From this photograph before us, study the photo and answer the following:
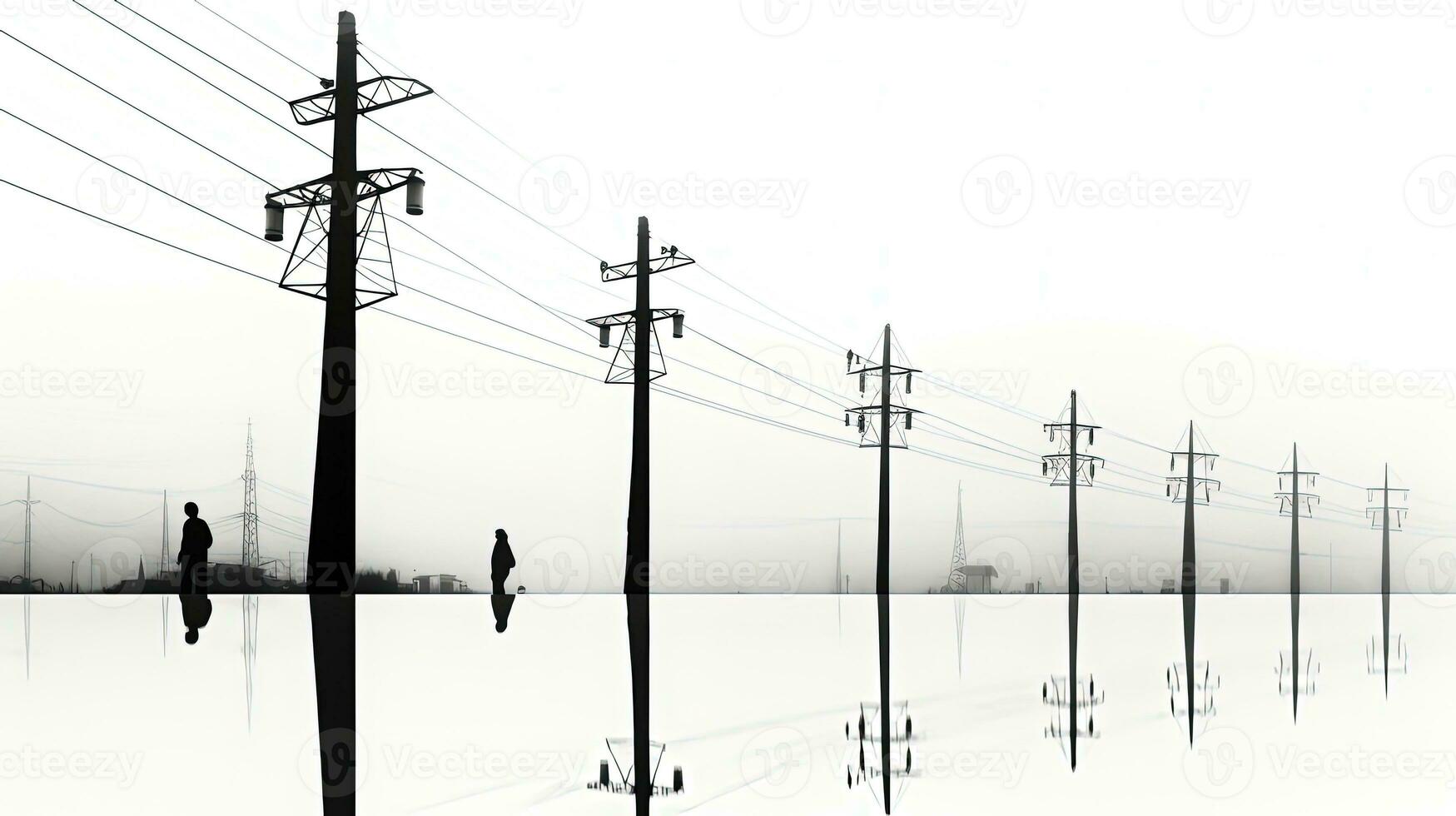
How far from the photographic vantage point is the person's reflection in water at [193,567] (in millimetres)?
19141

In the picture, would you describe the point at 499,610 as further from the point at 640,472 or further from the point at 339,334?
the point at 339,334

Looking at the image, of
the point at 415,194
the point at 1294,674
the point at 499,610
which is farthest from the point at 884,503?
the point at 415,194

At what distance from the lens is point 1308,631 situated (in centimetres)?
3228

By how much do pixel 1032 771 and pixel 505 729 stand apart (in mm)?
4754

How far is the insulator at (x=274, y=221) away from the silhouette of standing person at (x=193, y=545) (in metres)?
6.12

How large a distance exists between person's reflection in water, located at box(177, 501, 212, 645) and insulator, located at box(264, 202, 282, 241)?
19.9 ft

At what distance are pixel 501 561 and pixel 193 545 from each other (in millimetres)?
7637

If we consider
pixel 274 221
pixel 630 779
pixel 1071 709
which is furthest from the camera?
pixel 274 221

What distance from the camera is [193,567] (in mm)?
20062

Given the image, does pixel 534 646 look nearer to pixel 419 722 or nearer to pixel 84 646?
pixel 84 646

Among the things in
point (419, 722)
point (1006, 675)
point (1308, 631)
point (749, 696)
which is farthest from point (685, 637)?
point (1308, 631)

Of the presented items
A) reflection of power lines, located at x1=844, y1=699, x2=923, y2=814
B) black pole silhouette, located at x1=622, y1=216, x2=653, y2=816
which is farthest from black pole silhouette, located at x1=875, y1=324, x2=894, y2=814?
reflection of power lines, located at x1=844, y1=699, x2=923, y2=814

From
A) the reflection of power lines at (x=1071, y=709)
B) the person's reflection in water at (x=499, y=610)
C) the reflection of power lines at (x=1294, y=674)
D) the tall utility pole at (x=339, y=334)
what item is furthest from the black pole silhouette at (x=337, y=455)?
the person's reflection in water at (x=499, y=610)

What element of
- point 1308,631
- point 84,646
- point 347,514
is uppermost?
point 347,514
